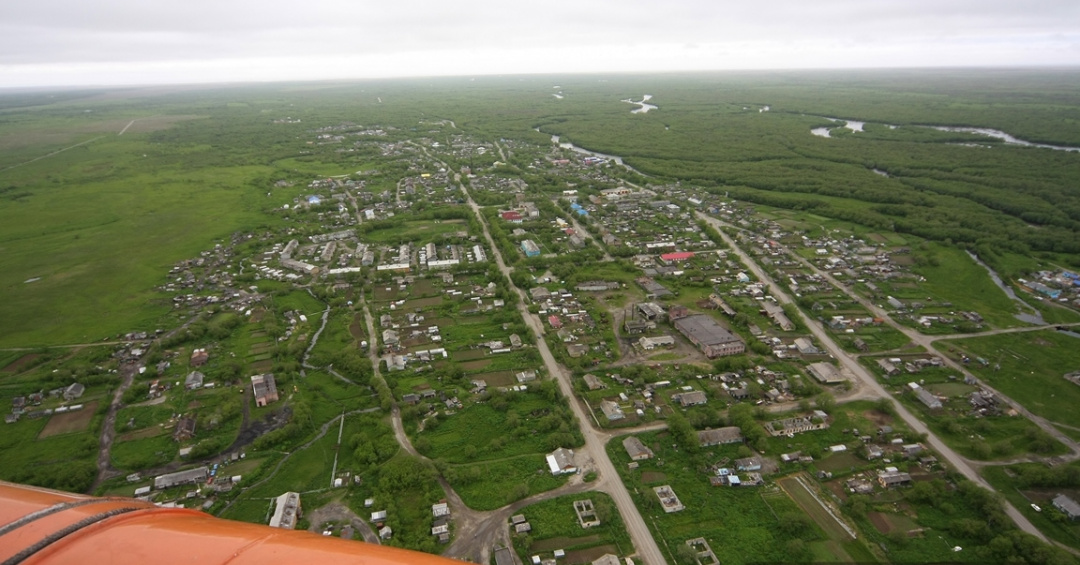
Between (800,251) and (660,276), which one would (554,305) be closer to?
(660,276)

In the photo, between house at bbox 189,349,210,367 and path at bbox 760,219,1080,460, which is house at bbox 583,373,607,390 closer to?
path at bbox 760,219,1080,460

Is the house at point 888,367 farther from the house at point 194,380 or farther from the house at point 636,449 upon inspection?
the house at point 194,380

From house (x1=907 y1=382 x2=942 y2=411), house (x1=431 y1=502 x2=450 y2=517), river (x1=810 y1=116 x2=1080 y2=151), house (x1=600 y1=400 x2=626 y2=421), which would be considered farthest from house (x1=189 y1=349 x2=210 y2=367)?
river (x1=810 y1=116 x2=1080 y2=151)

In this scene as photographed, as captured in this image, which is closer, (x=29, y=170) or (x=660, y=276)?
(x=660, y=276)

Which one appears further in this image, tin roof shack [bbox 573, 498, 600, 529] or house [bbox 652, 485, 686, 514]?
house [bbox 652, 485, 686, 514]

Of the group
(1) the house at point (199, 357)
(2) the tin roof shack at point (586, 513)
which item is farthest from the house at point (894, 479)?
(1) the house at point (199, 357)

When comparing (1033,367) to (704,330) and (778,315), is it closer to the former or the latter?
(778,315)

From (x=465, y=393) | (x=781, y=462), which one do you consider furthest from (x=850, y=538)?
(x=465, y=393)
